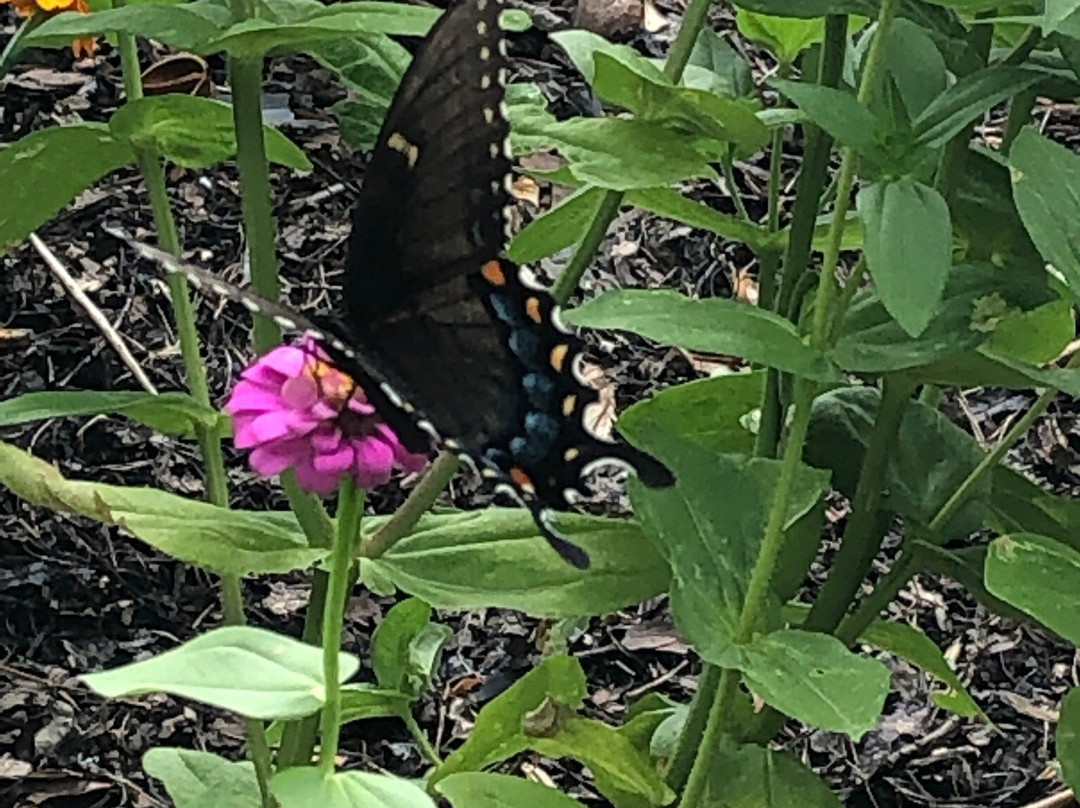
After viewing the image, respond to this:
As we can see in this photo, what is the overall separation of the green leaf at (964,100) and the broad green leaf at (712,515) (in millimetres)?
152

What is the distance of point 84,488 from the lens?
79 cm

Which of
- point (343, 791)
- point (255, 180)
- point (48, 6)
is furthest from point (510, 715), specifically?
point (48, 6)

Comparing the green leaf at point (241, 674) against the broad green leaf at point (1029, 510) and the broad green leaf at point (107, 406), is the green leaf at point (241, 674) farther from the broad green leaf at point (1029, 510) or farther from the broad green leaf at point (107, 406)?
the broad green leaf at point (1029, 510)

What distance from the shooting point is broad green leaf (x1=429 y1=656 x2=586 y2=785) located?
81cm

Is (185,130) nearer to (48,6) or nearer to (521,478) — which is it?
(48,6)

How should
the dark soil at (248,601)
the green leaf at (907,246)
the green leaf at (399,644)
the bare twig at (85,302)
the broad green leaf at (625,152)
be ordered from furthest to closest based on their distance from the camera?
the bare twig at (85,302) → the dark soil at (248,601) → the green leaf at (399,644) → the broad green leaf at (625,152) → the green leaf at (907,246)

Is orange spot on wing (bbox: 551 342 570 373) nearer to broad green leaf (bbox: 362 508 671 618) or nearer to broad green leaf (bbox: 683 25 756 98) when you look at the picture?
broad green leaf (bbox: 362 508 671 618)

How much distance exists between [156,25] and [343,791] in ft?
1.07

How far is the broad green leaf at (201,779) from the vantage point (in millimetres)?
878

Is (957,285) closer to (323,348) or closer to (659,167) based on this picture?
(659,167)

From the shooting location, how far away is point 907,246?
24.8 inches

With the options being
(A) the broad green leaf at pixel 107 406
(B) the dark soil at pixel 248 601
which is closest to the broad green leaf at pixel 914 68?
(A) the broad green leaf at pixel 107 406

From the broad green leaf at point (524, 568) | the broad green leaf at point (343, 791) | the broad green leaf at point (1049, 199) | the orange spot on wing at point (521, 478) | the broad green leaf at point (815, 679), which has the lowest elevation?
the broad green leaf at point (524, 568)

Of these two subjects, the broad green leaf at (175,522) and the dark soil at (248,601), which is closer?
the broad green leaf at (175,522)
